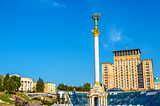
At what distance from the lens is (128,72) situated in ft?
457

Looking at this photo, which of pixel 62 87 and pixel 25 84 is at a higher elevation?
pixel 25 84

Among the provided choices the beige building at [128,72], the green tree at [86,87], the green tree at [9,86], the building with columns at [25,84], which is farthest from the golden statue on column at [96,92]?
the building with columns at [25,84]

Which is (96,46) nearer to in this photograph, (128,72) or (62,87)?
(62,87)

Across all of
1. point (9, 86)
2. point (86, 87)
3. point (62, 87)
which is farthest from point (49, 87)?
point (9, 86)

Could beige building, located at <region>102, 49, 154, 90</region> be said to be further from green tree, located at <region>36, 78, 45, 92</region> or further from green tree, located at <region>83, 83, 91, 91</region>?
green tree, located at <region>36, 78, 45, 92</region>

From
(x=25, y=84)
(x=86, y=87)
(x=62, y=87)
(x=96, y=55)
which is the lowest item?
(x=62, y=87)

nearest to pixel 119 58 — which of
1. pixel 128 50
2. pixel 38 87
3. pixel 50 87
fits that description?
pixel 128 50

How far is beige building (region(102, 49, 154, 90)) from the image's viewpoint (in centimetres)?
13225

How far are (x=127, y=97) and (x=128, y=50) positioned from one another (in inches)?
2857

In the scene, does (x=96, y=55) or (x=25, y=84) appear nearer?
(x=96, y=55)

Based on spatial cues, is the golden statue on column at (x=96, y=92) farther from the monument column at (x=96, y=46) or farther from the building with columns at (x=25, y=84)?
the building with columns at (x=25, y=84)

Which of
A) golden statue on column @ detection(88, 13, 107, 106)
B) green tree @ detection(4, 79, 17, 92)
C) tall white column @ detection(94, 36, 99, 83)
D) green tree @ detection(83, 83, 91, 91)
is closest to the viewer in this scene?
golden statue on column @ detection(88, 13, 107, 106)

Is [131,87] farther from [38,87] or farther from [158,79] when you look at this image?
[38,87]

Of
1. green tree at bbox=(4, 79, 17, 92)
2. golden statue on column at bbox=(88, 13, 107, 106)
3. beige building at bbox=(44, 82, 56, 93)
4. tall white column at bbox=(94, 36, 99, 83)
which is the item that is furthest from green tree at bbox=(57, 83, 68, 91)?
tall white column at bbox=(94, 36, 99, 83)
